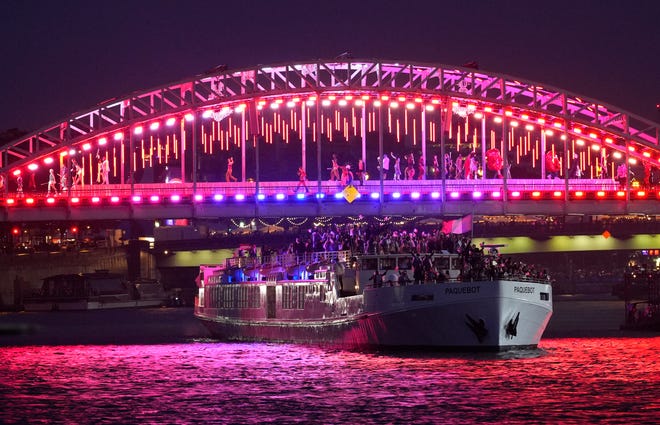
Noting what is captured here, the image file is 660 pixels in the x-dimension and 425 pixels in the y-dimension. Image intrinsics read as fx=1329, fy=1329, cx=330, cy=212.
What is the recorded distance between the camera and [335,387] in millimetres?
44531

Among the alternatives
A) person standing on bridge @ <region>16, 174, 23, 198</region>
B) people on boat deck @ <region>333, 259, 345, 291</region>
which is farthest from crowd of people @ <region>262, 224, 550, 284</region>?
person standing on bridge @ <region>16, 174, 23, 198</region>

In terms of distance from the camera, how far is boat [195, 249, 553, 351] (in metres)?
51.3

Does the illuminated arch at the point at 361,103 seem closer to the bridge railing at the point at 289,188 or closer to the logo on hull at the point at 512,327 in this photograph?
the bridge railing at the point at 289,188

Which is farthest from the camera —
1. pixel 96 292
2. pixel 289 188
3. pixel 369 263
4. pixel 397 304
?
pixel 96 292

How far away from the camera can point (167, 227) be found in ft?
405

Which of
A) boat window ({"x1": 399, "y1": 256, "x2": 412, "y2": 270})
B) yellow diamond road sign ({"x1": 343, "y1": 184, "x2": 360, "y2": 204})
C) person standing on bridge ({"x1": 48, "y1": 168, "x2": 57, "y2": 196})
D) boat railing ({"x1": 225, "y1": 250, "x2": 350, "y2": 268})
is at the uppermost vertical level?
person standing on bridge ({"x1": 48, "y1": 168, "x2": 57, "y2": 196})

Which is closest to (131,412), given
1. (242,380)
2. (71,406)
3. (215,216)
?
(71,406)

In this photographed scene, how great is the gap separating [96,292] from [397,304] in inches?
2623

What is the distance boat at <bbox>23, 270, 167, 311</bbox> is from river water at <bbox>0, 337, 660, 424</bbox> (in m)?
52.4

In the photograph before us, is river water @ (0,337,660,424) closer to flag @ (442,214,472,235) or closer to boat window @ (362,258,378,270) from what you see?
boat window @ (362,258,378,270)

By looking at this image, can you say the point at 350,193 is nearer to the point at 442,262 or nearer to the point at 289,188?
the point at 289,188

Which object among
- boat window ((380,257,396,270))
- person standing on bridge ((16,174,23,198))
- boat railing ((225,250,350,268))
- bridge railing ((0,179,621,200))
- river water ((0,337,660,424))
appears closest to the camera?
river water ((0,337,660,424))

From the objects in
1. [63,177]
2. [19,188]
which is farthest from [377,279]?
[19,188]

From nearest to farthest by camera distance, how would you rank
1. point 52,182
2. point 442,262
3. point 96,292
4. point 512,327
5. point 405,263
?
1. point 512,327
2. point 405,263
3. point 442,262
4. point 52,182
5. point 96,292
